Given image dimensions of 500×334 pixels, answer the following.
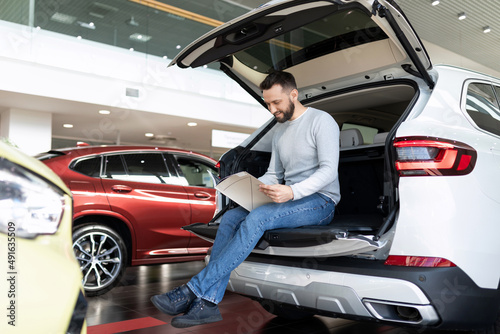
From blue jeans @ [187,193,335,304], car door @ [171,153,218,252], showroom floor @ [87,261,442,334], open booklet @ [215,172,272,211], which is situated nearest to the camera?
blue jeans @ [187,193,335,304]

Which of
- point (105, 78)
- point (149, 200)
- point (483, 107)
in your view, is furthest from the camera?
point (105, 78)

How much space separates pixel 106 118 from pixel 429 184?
1009cm

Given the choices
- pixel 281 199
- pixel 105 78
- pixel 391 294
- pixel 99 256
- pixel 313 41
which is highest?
pixel 105 78

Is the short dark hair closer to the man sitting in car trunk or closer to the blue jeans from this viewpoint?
the man sitting in car trunk

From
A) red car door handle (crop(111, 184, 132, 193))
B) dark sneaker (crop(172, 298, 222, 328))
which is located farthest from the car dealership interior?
dark sneaker (crop(172, 298, 222, 328))

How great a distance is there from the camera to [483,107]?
2.37m

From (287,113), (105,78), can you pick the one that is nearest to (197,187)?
(287,113)

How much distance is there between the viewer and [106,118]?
1098cm

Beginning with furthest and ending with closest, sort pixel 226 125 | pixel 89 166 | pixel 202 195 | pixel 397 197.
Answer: pixel 226 125, pixel 202 195, pixel 89 166, pixel 397 197

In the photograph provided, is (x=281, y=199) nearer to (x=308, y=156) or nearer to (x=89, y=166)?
(x=308, y=156)

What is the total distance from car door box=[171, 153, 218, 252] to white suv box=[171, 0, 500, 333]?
1873 millimetres

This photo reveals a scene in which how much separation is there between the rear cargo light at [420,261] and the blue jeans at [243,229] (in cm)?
58

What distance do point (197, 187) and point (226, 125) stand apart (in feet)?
23.2

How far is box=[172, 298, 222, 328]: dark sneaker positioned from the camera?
199 centimetres
